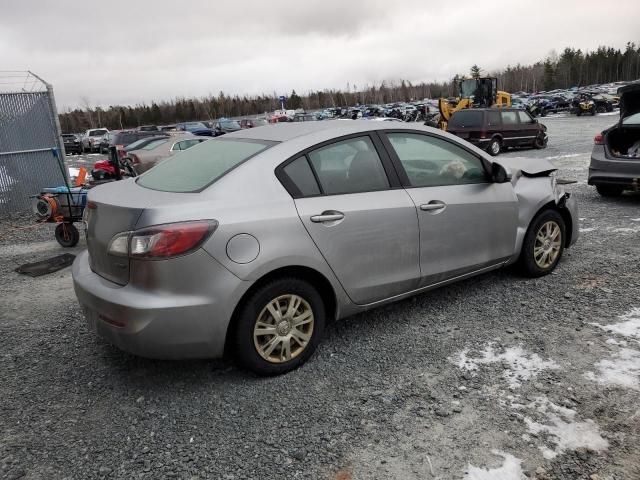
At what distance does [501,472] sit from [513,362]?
1039mm

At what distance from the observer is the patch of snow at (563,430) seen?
2.43 metres

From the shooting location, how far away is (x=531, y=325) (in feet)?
12.2

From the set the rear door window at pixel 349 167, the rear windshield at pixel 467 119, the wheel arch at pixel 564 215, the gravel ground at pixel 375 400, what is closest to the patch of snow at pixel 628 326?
the gravel ground at pixel 375 400

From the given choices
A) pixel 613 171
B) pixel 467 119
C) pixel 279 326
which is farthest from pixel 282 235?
pixel 467 119

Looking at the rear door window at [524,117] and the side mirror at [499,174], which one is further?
the rear door window at [524,117]

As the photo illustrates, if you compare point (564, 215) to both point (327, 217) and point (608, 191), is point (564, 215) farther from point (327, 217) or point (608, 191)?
point (608, 191)

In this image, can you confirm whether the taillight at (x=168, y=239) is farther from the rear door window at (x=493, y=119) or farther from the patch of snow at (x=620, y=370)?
the rear door window at (x=493, y=119)

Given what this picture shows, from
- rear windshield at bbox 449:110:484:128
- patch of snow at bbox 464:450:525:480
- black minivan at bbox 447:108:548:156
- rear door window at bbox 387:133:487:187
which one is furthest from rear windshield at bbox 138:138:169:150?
patch of snow at bbox 464:450:525:480

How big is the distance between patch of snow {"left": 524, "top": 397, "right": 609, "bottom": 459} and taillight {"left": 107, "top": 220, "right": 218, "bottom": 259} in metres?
1.99

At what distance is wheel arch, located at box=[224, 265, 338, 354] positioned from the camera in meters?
2.91

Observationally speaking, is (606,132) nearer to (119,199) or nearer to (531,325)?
(531,325)

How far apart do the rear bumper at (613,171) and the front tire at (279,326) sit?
20.7 ft

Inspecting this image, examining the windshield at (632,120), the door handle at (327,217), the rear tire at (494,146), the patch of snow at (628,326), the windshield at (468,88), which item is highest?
the windshield at (468,88)

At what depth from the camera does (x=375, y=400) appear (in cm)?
290
